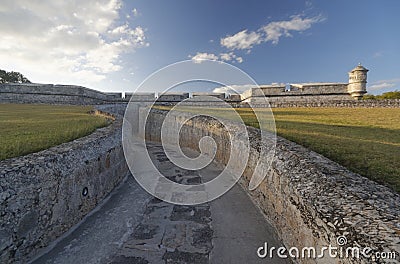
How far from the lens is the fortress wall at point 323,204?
1829 millimetres

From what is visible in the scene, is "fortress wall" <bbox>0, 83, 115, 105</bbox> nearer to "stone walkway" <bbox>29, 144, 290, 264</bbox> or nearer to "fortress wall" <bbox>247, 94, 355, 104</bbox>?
"fortress wall" <bbox>247, 94, 355, 104</bbox>

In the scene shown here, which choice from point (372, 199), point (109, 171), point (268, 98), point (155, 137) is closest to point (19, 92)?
point (155, 137)

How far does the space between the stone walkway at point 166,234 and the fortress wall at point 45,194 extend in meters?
0.28

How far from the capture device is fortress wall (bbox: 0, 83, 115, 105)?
24.6m

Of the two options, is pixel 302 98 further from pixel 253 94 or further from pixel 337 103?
pixel 253 94

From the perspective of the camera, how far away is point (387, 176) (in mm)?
3311

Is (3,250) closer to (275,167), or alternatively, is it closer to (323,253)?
(323,253)

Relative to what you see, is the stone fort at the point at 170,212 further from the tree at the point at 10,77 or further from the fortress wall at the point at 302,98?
the tree at the point at 10,77

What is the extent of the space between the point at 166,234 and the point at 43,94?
97.0ft

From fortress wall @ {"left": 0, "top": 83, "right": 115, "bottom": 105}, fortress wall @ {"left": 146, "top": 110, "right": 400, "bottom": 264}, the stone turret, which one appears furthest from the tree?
the stone turret

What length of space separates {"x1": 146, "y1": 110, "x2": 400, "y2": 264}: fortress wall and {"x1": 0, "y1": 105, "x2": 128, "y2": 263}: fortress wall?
3806 millimetres

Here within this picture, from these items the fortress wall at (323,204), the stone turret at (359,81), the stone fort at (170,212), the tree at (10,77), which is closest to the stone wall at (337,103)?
the stone turret at (359,81)

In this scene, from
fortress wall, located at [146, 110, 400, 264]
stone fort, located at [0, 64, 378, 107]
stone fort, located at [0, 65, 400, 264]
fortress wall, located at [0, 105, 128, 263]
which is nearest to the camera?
fortress wall, located at [146, 110, 400, 264]

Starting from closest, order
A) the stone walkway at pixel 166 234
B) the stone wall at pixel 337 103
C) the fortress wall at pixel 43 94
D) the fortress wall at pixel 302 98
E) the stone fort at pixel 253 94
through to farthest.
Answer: the stone walkway at pixel 166 234 → the stone wall at pixel 337 103 → the stone fort at pixel 253 94 → the fortress wall at pixel 302 98 → the fortress wall at pixel 43 94
